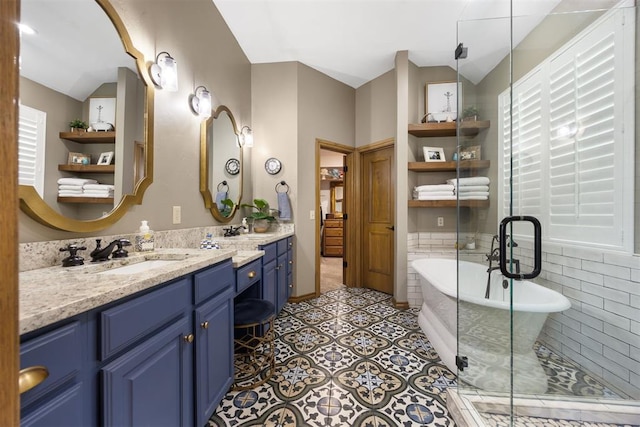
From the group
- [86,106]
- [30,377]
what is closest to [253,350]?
[30,377]

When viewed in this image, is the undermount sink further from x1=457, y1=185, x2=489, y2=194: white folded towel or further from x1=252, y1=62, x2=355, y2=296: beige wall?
x1=457, y1=185, x2=489, y2=194: white folded towel

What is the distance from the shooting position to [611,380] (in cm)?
147

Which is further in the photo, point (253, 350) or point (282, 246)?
point (282, 246)

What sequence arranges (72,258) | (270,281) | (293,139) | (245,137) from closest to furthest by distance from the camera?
(72,258) < (270,281) < (245,137) < (293,139)

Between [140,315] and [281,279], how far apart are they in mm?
1826

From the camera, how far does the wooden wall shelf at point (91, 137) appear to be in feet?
3.56

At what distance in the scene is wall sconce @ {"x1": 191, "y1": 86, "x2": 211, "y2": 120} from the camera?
2053 mm

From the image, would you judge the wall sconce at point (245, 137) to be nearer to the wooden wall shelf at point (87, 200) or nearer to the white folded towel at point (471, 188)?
the wooden wall shelf at point (87, 200)

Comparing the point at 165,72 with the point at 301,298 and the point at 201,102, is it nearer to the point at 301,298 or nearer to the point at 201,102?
the point at 201,102

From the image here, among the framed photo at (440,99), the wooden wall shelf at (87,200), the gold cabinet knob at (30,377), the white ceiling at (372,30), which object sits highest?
the white ceiling at (372,30)

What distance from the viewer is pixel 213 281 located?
1.28 metres

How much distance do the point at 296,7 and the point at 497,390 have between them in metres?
3.35

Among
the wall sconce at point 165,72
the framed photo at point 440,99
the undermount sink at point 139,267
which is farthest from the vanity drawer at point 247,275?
the framed photo at point 440,99

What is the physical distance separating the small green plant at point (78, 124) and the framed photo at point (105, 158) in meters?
0.14
